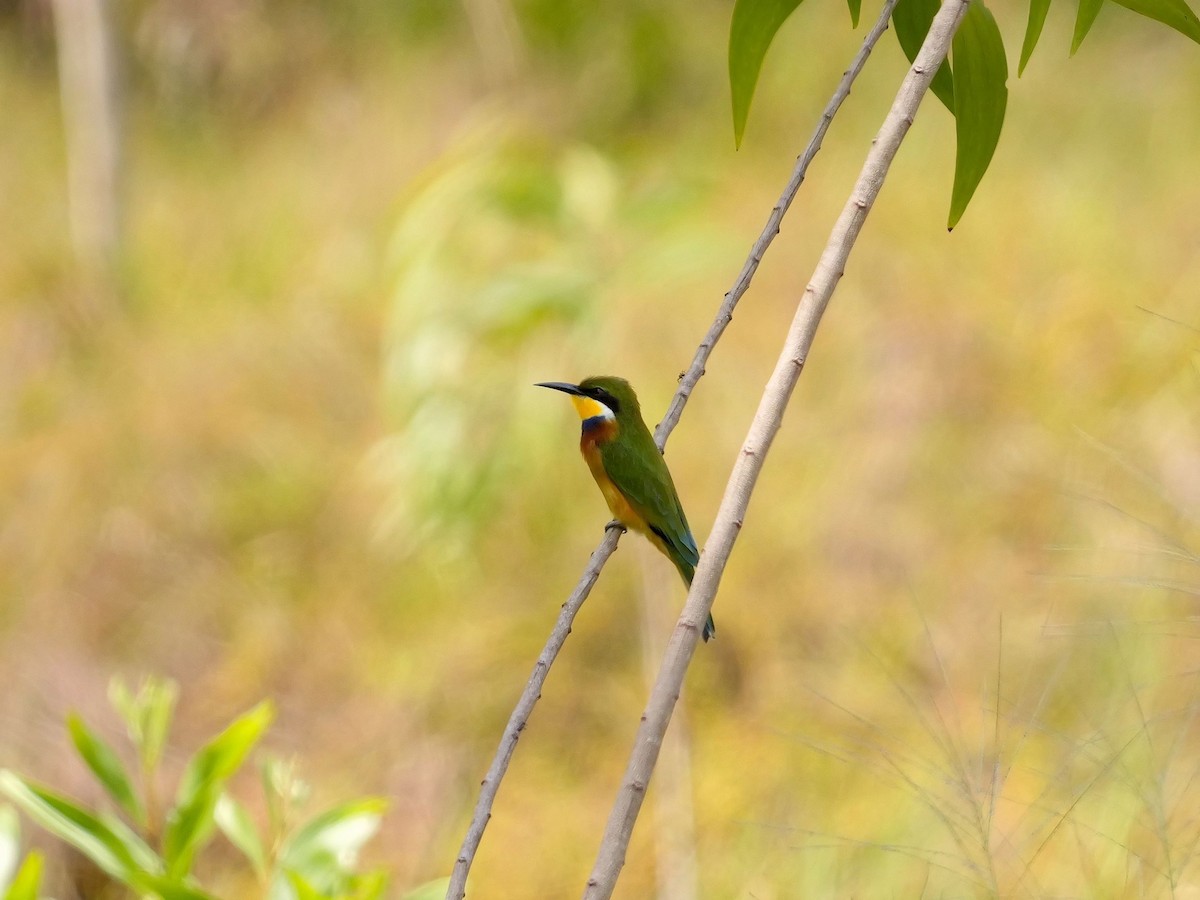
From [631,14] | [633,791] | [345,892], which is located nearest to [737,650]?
[345,892]

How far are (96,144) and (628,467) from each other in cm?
468

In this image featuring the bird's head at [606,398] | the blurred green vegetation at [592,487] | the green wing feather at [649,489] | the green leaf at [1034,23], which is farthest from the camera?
the blurred green vegetation at [592,487]

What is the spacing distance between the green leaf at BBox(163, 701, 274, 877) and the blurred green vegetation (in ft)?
3.78

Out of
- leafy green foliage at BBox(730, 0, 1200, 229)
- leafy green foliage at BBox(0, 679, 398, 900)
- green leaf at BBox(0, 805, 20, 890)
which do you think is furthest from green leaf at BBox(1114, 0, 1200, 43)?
green leaf at BBox(0, 805, 20, 890)

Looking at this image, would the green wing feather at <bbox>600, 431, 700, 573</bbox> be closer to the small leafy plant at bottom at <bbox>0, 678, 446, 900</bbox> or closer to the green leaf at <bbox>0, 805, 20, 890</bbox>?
the small leafy plant at bottom at <bbox>0, 678, 446, 900</bbox>

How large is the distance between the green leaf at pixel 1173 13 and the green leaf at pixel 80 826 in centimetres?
136

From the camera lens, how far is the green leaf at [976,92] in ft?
3.42

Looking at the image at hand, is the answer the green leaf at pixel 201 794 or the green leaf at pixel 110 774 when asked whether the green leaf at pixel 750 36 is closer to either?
the green leaf at pixel 201 794

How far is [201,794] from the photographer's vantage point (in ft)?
5.07

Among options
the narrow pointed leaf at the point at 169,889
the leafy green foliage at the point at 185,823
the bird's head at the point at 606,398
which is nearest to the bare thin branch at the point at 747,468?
the narrow pointed leaf at the point at 169,889

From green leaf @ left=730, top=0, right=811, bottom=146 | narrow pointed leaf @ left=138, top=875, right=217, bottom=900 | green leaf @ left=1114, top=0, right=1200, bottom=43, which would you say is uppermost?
green leaf @ left=1114, top=0, right=1200, bottom=43

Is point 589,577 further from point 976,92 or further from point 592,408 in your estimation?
point 592,408

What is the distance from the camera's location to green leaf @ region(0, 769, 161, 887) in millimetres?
1442

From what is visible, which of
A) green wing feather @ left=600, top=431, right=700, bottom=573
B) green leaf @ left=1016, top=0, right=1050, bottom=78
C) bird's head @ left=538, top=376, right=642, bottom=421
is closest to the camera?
green leaf @ left=1016, top=0, right=1050, bottom=78
